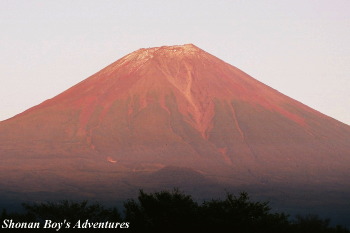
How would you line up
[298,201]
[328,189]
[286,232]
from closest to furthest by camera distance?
[286,232], [298,201], [328,189]

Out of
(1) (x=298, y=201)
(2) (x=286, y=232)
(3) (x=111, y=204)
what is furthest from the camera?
(1) (x=298, y=201)

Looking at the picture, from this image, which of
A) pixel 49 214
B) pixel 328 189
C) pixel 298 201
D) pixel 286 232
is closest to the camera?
pixel 286 232

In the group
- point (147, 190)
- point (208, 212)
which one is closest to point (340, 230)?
point (208, 212)

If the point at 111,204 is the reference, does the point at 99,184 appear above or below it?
above

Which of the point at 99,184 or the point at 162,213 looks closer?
the point at 162,213

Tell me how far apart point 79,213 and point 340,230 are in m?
24.2

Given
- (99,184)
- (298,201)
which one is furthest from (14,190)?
(298,201)

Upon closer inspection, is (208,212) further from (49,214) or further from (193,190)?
(193,190)

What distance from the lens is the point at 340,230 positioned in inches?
2418

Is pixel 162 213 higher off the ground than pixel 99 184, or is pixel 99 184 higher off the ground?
pixel 99 184

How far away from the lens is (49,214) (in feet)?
252

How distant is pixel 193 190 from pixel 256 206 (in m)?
133

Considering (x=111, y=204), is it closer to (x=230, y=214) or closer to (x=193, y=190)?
(x=193, y=190)

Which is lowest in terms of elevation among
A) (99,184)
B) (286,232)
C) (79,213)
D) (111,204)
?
(286,232)
